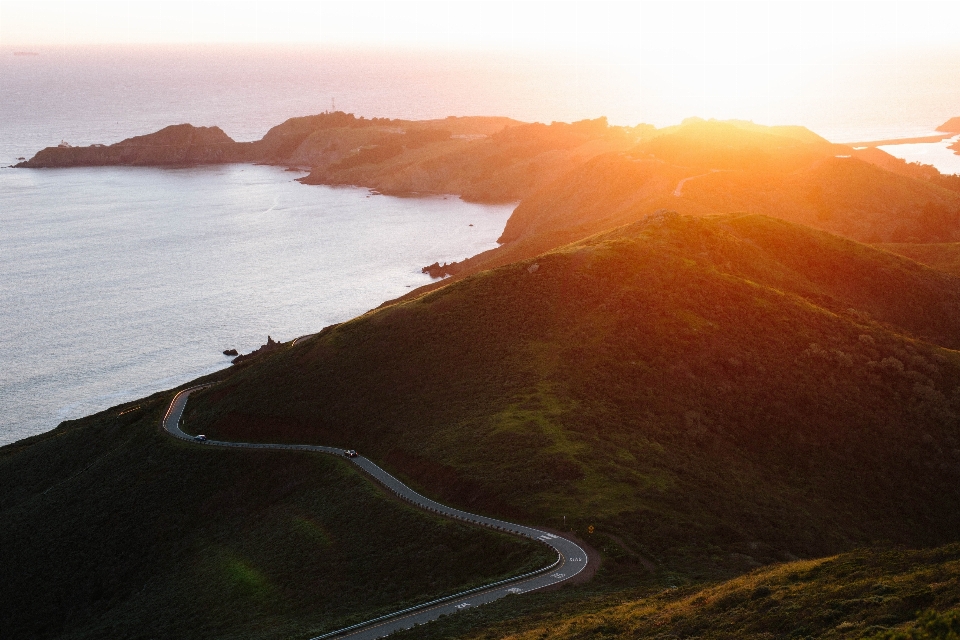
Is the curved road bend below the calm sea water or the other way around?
below

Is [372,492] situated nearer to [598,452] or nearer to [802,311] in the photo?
[598,452]

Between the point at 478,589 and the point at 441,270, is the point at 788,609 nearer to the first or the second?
the point at 478,589

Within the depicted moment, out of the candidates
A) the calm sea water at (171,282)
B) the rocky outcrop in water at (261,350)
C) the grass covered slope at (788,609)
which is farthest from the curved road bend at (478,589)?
the calm sea water at (171,282)

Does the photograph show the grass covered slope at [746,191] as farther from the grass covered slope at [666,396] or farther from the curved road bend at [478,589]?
the curved road bend at [478,589]

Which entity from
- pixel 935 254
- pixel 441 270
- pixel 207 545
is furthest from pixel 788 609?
pixel 441 270

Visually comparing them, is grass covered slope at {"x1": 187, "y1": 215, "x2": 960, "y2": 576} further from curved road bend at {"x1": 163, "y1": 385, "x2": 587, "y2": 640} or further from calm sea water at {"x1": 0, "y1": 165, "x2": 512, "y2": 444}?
calm sea water at {"x1": 0, "y1": 165, "x2": 512, "y2": 444}

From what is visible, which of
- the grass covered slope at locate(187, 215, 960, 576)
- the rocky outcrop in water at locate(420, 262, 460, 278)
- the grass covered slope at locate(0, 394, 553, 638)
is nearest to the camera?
the grass covered slope at locate(0, 394, 553, 638)

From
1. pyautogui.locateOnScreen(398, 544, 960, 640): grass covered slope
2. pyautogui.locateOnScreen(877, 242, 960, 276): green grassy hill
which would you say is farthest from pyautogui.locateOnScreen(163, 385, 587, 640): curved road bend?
pyautogui.locateOnScreen(877, 242, 960, 276): green grassy hill
